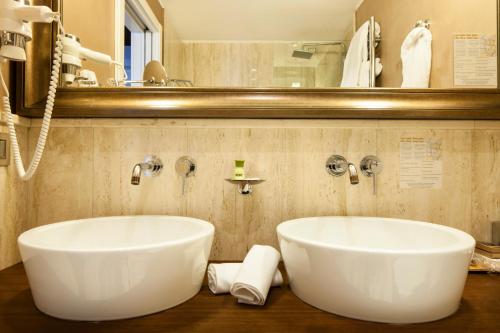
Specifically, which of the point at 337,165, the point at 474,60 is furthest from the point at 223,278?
the point at 474,60

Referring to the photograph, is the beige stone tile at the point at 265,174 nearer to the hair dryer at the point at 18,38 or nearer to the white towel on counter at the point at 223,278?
the white towel on counter at the point at 223,278

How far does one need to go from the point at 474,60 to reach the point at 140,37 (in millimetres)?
1060

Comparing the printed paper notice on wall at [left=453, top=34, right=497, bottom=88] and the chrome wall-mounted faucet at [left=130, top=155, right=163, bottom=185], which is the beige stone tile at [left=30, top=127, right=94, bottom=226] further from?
the printed paper notice on wall at [left=453, top=34, right=497, bottom=88]

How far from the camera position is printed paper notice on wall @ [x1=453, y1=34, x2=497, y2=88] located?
93 cm

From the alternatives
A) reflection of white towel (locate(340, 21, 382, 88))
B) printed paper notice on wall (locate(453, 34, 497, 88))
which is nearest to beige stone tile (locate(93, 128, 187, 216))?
reflection of white towel (locate(340, 21, 382, 88))

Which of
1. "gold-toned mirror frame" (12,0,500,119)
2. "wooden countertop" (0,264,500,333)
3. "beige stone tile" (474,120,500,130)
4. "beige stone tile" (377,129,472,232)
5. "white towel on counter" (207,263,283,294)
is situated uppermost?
"gold-toned mirror frame" (12,0,500,119)

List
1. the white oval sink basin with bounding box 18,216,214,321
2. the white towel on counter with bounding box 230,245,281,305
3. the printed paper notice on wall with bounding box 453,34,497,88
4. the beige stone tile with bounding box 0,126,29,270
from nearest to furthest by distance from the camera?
the white oval sink basin with bounding box 18,216,214,321 < the white towel on counter with bounding box 230,245,281,305 < the beige stone tile with bounding box 0,126,29,270 < the printed paper notice on wall with bounding box 453,34,497,88

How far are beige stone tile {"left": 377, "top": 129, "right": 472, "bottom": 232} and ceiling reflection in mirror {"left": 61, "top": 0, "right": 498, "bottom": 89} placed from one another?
6.3 inches

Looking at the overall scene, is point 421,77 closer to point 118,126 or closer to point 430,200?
point 430,200

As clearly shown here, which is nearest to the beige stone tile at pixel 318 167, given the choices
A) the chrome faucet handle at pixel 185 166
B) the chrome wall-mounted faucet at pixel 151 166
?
the chrome faucet handle at pixel 185 166

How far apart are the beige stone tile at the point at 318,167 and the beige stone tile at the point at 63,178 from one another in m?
0.63

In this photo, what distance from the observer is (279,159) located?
93cm

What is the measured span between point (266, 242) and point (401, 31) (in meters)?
0.80

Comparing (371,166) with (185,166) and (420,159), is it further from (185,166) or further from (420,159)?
(185,166)
